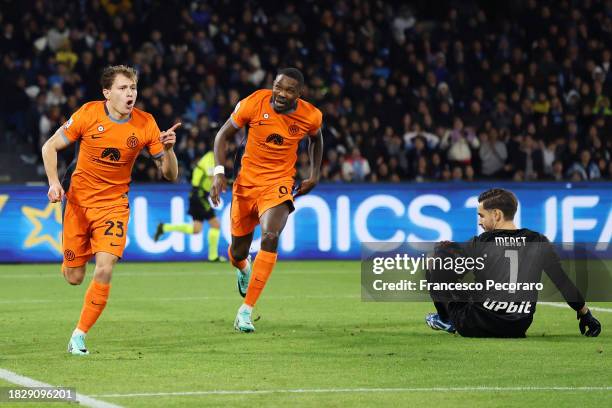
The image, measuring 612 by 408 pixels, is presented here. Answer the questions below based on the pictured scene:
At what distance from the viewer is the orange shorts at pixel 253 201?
36.2 ft

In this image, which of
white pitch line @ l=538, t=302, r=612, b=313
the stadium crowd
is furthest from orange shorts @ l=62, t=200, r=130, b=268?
the stadium crowd

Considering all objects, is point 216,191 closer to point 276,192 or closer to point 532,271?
point 276,192

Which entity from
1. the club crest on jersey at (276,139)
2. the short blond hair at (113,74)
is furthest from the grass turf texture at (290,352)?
the short blond hair at (113,74)

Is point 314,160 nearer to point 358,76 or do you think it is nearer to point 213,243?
point 213,243

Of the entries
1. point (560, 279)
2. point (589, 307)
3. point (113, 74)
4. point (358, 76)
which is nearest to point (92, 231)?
point (113, 74)

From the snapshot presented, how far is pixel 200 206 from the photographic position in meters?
19.0

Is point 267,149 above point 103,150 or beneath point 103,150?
beneath

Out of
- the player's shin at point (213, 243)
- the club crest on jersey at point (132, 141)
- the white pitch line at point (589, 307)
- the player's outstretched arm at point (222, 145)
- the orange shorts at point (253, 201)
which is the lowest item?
the player's shin at point (213, 243)

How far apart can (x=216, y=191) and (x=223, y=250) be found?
9.24 metres

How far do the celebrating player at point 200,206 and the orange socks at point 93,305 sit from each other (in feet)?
32.2

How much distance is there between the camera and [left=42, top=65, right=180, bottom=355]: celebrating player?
9.23 meters

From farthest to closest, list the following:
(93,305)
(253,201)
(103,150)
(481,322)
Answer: (253,201)
(481,322)
(103,150)
(93,305)

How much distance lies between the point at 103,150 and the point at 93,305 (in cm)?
→ 119

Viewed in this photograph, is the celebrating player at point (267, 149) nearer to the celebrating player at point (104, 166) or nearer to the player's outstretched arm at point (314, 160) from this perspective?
the player's outstretched arm at point (314, 160)
